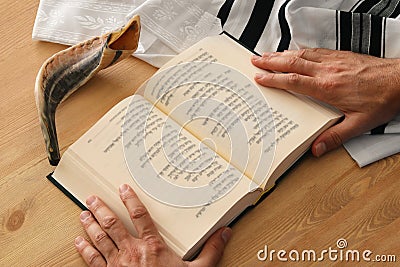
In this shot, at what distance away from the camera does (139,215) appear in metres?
0.97

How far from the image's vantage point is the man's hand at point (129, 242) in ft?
3.12

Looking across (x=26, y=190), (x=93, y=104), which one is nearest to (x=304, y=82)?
(x=93, y=104)

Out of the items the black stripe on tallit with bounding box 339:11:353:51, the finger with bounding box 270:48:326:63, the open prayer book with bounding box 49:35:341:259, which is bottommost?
the open prayer book with bounding box 49:35:341:259

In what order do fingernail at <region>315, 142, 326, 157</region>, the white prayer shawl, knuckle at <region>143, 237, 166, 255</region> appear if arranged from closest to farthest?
knuckle at <region>143, 237, 166, 255</region> < fingernail at <region>315, 142, 326, 157</region> < the white prayer shawl

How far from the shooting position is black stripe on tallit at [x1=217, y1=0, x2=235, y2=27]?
1234 millimetres

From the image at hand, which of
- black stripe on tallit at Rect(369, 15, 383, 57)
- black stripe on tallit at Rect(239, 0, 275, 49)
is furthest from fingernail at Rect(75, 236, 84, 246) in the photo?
black stripe on tallit at Rect(369, 15, 383, 57)

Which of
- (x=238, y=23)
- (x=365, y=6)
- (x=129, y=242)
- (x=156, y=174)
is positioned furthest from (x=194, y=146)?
(x=365, y=6)

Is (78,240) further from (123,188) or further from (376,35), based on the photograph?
(376,35)

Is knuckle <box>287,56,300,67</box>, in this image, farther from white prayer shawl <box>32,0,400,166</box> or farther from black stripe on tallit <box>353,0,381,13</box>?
black stripe on tallit <box>353,0,381,13</box>

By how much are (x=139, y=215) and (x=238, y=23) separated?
43 cm

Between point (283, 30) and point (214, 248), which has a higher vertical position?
point (283, 30)

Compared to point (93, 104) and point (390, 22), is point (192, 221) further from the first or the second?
point (390, 22)

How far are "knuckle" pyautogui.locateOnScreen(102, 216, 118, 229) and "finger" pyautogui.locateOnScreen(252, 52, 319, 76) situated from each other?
35 cm

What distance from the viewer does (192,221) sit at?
3.20 feet
